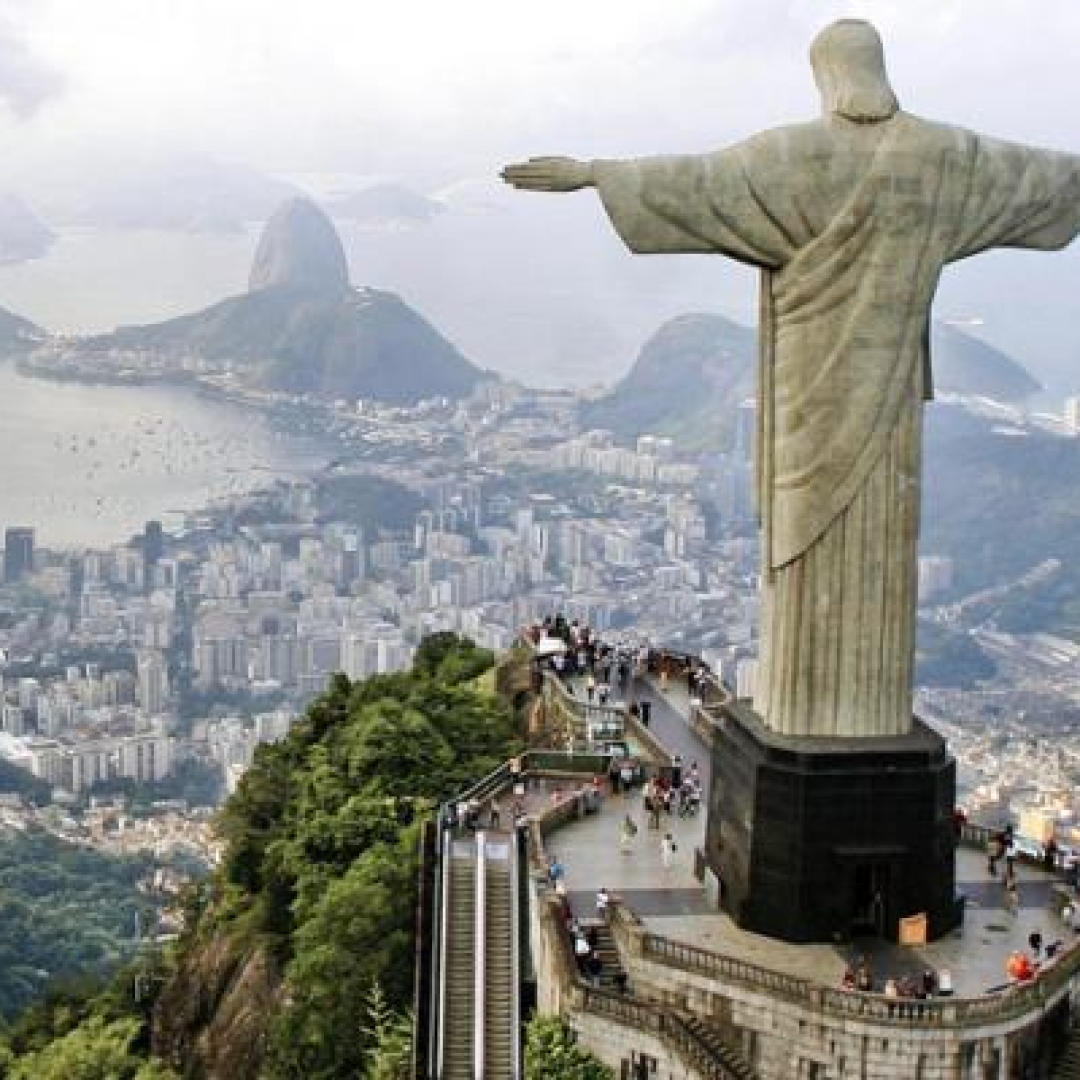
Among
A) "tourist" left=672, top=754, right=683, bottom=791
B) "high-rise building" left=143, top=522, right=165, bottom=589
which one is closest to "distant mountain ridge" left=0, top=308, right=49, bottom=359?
"high-rise building" left=143, top=522, right=165, bottom=589

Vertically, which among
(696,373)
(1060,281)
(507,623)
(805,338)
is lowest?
(507,623)

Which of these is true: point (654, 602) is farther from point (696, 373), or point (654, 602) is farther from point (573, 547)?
point (696, 373)

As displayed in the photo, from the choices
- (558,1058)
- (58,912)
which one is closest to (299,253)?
(58,912)

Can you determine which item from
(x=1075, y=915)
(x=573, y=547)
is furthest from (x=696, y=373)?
(x=1075, y=915)

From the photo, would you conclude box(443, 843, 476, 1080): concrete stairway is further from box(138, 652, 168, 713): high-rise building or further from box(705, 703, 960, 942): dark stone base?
box(138, 652, 168, 713): high-rise building

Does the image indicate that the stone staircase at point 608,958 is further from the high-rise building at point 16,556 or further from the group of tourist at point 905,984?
the high-rise building at point 16,556

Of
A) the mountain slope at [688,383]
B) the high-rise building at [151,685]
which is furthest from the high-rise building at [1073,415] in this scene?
the high-rise building at [151,685]

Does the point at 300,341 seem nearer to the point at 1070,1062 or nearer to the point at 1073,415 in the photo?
the point at 1073,415
